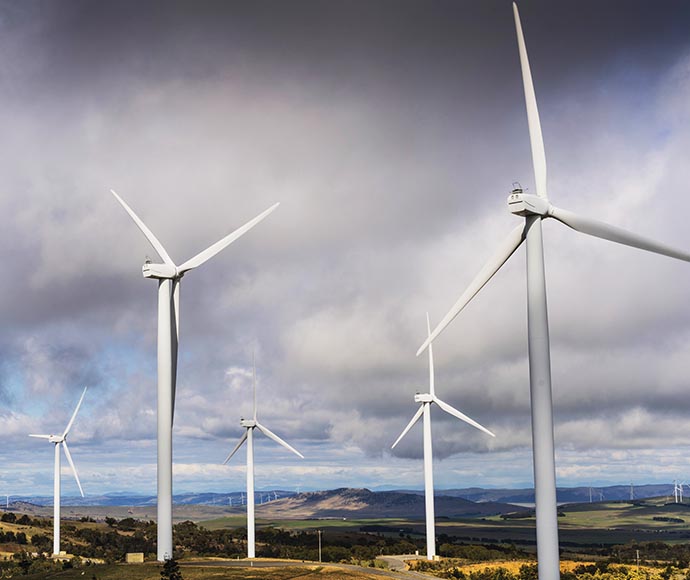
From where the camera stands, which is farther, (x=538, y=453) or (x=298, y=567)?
(x=298, y=567)

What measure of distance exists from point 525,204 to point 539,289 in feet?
17.5

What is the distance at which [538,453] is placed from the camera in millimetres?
51594

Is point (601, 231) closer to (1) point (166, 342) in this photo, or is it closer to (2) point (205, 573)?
Answer: (1) point (166, 342)

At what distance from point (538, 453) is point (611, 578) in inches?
2007

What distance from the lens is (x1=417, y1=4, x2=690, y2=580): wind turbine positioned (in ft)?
168

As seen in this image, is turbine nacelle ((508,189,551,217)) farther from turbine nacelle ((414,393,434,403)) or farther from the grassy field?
turbine nacelle ((414,393,434,403))

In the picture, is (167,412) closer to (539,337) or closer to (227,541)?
(539,337)

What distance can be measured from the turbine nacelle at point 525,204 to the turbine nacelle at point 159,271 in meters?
37.4

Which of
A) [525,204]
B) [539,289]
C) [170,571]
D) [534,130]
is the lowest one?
[170,571]

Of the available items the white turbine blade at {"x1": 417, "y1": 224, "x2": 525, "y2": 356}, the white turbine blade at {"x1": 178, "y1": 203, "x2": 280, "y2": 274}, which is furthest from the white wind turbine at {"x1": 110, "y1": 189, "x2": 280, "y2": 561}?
the white turbine blade at {"x1": 417, "y1": 224, "x2": 525, "y2": 356}

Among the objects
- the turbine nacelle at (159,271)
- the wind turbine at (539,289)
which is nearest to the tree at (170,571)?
the turbine nacelle at (159,271)

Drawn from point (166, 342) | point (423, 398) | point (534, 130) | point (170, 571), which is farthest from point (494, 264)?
point (423, 398)

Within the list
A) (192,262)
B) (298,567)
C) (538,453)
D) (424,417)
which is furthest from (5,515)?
(538,453)

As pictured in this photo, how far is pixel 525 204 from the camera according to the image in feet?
180
